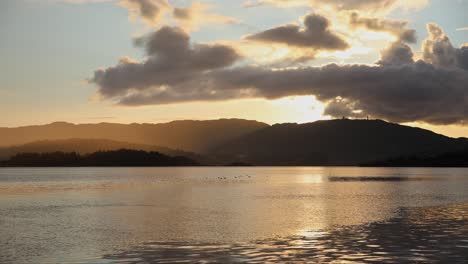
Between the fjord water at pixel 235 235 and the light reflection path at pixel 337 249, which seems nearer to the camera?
the light reflection path at pixel 337 249

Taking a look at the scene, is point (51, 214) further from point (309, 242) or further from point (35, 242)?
point (309, 242)

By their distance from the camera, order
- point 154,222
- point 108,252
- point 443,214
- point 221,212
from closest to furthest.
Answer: point 108,252 → point 154,222 → point 443,214 → point 221,212

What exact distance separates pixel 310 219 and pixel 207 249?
24.0 meters

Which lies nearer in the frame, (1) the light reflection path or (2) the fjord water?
(1) the light reflection path

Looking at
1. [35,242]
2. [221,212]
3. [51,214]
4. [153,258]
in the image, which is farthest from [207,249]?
[51,214]

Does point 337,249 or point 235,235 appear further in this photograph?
point 235,235

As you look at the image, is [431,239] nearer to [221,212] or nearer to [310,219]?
[310,219]

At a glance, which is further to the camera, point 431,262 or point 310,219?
point 310,219

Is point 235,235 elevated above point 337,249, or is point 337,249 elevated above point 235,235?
point 337,249

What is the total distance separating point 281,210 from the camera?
72062 millimetres

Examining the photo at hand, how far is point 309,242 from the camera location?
1634 inches

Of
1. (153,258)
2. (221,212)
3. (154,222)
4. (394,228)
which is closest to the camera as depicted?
(153,258)

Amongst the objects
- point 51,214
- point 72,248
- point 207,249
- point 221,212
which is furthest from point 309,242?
point 51,214

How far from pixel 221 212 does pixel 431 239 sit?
32.3m
